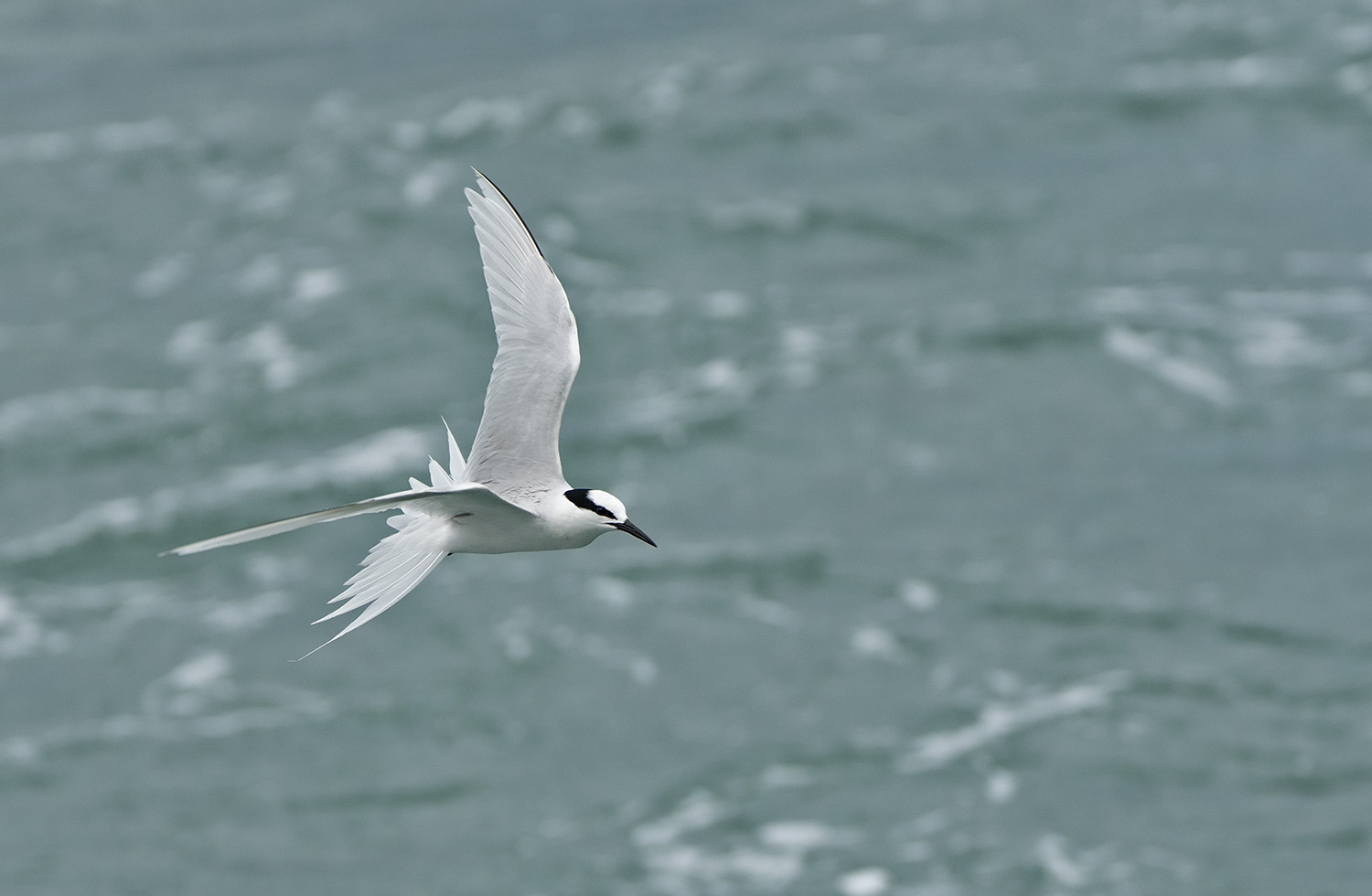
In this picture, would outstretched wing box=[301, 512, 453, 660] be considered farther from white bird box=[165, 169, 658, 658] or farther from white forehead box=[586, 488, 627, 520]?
white forehead box=[586, 488, 627, 520]

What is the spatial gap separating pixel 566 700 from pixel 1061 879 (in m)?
6.72

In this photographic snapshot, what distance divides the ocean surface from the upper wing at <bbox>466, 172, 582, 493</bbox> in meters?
12.1

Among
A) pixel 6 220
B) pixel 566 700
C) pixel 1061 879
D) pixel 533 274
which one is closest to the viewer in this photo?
pixel 533 274

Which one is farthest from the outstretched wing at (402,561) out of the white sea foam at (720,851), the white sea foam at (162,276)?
the white sea foam at (162,276)

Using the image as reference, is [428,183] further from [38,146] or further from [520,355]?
[520,355]

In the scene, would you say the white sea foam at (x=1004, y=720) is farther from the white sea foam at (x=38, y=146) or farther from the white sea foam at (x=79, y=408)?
the white sea foam at (x=38, y=146)

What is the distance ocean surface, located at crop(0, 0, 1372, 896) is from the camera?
21.3 metres

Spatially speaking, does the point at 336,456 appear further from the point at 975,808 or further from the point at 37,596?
the point at 975,808

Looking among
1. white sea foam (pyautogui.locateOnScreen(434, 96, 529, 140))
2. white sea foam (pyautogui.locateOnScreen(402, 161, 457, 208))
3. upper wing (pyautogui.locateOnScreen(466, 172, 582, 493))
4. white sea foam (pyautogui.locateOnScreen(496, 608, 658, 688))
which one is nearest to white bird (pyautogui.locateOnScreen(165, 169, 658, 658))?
upper wing (pyautogui.locateOnScreen(466, 172, 582, 493))

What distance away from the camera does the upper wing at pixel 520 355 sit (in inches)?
356

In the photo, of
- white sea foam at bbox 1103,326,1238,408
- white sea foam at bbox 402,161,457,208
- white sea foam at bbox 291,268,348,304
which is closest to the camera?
white sea foam at bbox 1103,326,1238,408

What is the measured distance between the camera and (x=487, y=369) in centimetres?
2889

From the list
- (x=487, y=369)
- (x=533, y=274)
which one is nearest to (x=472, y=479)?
(x=533, y=274)

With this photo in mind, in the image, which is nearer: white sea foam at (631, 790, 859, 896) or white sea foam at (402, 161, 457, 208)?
white sea foam at (631, 790, 859, 896)
